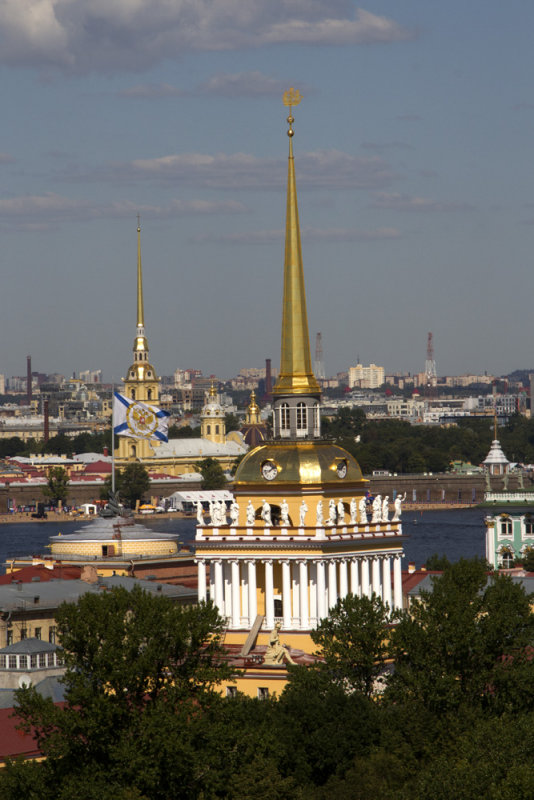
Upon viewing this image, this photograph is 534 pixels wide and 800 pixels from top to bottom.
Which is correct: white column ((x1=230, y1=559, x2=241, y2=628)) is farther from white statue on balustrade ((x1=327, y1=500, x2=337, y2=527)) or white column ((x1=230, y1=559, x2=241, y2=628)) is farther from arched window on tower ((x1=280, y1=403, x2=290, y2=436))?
arched window on tower ((x1=280, y1=403, x2=290, y2=436))

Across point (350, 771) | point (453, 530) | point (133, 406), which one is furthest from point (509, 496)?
point (453, 530)

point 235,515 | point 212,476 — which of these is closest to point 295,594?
point 235,515

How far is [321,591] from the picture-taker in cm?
3509

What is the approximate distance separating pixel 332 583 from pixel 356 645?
216 centimetres

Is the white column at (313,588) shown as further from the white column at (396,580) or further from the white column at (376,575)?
the white column at (396,580)

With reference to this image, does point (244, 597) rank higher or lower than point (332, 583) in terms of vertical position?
lower

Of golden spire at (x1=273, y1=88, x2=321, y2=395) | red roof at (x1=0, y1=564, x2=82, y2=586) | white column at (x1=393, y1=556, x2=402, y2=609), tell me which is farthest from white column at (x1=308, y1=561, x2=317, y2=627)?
red roof at (x1=0, y1=564, x2=82, y2=586)

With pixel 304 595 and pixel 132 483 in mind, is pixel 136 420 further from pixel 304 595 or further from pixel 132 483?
pixel 132 483

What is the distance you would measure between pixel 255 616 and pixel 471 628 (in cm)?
384

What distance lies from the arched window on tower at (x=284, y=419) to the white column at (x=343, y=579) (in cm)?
253

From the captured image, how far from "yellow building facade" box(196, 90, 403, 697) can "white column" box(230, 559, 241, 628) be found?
15 millimetres

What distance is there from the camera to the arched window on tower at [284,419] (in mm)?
37094

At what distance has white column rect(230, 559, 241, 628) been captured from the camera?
3566 cm

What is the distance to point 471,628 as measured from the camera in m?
33.1
